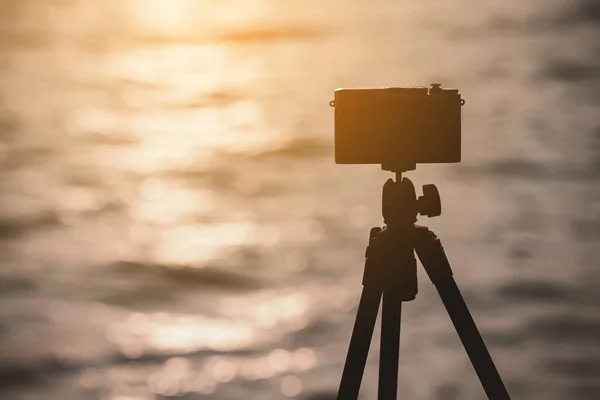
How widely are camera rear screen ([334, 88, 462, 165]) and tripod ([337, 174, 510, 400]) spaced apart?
14 centimetres

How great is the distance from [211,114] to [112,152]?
166 centimetres

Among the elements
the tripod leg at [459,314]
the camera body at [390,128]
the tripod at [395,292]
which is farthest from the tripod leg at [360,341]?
the camera body at [390,128]

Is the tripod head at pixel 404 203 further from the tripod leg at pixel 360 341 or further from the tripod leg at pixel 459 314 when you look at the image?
the tripod leg at pixel 360 341

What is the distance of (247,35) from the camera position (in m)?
16.9

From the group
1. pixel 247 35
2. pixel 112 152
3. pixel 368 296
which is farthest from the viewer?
pixel 247 35

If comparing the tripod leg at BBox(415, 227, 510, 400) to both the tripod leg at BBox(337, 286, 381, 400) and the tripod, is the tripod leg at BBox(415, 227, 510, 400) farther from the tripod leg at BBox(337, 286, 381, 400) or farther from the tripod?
the tripod leg at BBox(337, 286, 381, 400)

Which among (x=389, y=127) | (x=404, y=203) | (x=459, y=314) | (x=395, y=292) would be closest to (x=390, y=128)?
(x=389, y=127)

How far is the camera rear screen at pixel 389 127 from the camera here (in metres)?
4.94

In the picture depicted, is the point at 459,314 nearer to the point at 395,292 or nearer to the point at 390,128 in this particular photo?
the point at 395,292

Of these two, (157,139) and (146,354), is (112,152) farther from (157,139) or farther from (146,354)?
(146,354)

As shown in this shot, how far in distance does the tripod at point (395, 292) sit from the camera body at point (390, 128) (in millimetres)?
140

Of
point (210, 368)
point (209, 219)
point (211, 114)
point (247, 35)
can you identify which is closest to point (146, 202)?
point (209, 219)

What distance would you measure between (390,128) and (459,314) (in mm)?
753

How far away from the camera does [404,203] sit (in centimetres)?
498
